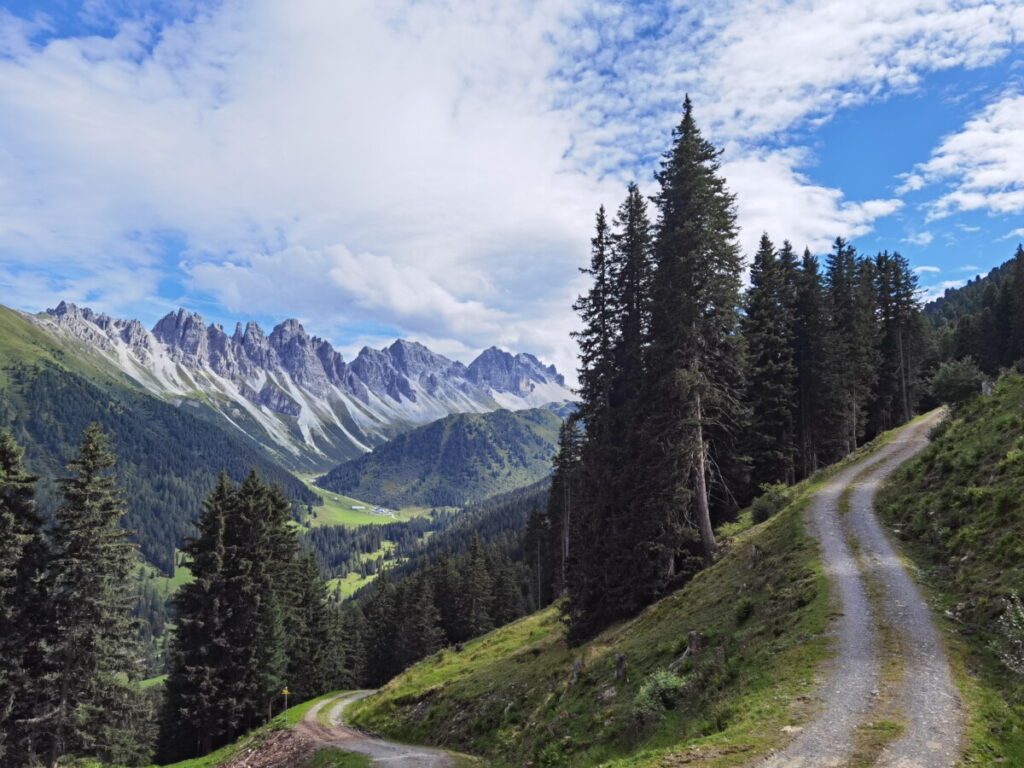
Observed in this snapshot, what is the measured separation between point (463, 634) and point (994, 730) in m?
74.4

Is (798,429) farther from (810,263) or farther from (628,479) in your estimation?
(628,479)

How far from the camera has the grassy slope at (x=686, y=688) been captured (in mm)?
11383

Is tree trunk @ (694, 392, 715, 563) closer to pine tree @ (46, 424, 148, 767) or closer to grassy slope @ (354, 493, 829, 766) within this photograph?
grassy slope @ (354, 493, 829, 766)

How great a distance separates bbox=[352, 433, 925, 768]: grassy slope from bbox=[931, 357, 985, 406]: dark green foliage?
1076cm

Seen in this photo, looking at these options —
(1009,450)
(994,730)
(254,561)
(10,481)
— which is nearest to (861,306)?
(1009,450)

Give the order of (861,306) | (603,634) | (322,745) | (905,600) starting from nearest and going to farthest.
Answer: (905,600) → (603,634) → (322,745) → (861,306)

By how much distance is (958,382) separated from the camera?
36406 mm

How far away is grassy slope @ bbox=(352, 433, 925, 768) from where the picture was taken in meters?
11.4

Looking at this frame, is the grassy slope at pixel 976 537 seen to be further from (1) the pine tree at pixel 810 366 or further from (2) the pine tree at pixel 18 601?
(2) the pine tree at pixel 18 601

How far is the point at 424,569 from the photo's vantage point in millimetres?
79812

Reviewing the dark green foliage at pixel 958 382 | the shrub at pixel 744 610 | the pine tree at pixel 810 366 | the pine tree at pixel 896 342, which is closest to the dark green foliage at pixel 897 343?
the pine tree at pixel 896 342

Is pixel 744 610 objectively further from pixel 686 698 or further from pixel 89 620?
pixel 89 620

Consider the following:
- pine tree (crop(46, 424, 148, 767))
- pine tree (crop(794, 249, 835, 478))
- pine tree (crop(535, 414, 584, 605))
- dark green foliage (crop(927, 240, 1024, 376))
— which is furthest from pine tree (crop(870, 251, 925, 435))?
pine tree (crop(46, 424, 148, 767))

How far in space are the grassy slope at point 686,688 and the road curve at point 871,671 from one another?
45 cm
